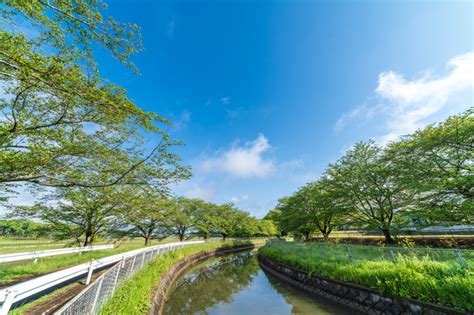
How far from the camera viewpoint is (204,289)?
1114 cm

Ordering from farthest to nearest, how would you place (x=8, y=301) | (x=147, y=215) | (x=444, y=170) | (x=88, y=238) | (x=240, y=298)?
(x=88, y=238)
(x=147, y=215)
(x=444, y=170)
(x=240, y=298)
(x=8, y=301)

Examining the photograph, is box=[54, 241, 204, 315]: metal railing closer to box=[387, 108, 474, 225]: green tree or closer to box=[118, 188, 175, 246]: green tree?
box=[118, 188, 175, 246]: green tree

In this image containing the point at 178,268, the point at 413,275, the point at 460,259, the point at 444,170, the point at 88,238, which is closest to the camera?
the point at 460,259

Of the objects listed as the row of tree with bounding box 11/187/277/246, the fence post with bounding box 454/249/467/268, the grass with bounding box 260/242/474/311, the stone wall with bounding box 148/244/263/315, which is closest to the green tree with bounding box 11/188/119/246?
the row of tree with bounding box 11/187/277/246

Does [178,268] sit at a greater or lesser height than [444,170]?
lesser

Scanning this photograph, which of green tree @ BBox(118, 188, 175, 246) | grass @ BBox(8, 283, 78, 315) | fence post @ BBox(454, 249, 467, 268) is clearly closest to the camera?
grass @ BBox(8, 283, 78, 315)

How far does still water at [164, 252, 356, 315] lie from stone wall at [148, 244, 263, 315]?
17.3 inches

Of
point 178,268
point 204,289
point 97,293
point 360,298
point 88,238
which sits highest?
point 88,238

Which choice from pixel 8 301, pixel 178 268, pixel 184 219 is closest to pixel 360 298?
pixel 8 301

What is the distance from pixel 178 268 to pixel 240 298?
6.98m

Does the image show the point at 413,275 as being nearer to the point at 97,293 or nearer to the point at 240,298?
the point at 240,298

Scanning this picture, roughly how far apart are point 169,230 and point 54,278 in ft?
99.0

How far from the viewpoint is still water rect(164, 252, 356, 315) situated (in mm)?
7891

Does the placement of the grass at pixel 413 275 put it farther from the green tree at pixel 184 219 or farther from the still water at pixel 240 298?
the green tree at pixel 184 219
